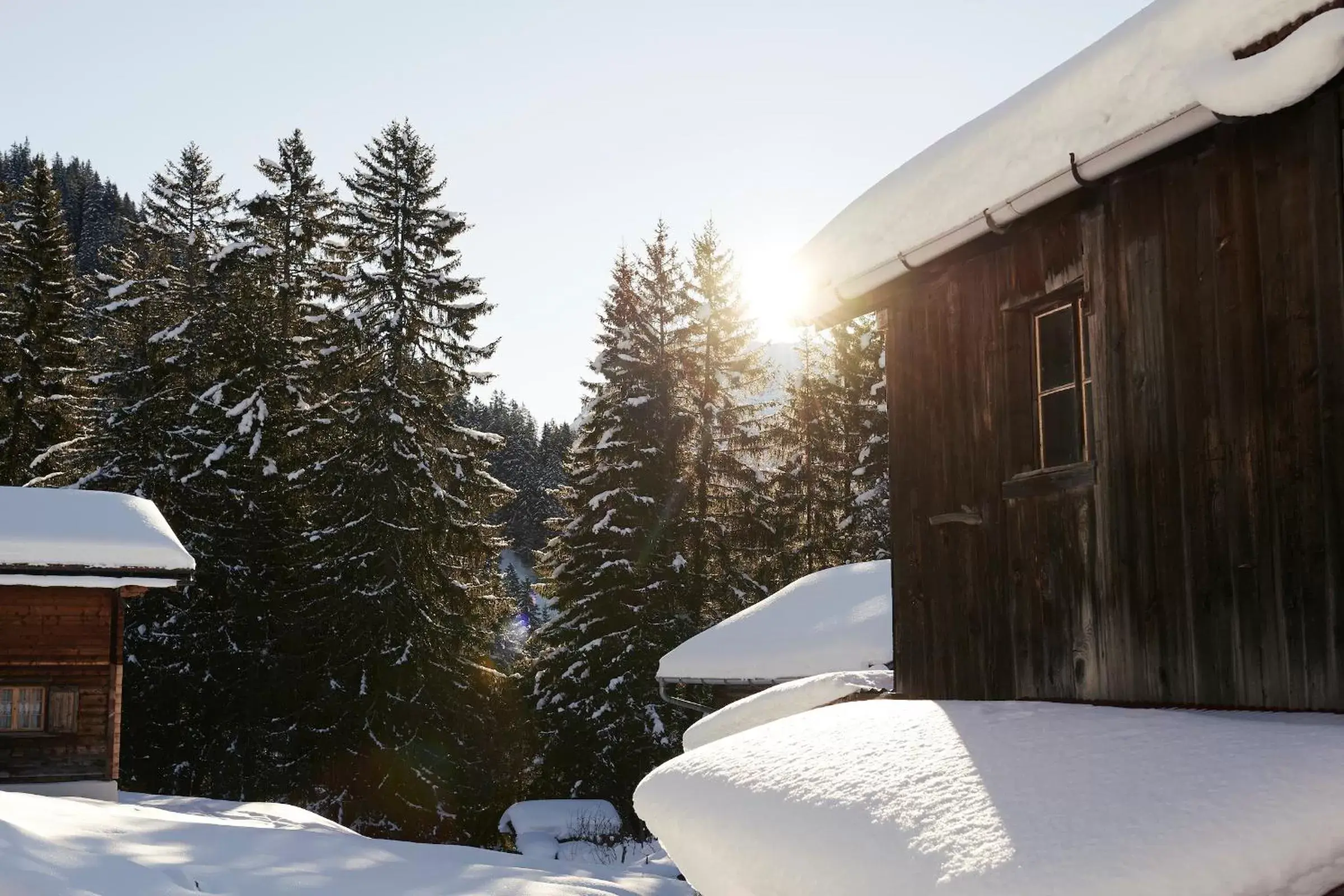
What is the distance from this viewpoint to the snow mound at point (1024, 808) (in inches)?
128

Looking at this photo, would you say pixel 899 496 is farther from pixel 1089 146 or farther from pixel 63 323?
pixel 63 323

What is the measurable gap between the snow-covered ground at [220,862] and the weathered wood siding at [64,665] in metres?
4.95

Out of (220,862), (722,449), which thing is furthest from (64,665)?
(722,449)

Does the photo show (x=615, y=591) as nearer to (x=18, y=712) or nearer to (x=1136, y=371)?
(x=18, y=712)

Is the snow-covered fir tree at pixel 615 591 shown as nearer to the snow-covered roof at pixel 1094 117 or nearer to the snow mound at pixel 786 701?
the snow mound at pixel 786 701

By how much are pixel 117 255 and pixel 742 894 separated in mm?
38377

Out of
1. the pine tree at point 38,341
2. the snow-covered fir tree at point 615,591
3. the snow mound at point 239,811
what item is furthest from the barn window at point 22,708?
the pine tree at point 38,341

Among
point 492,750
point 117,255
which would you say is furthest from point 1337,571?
point 117,255

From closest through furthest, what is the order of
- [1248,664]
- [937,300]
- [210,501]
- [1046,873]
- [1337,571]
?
[1046,873]
[1337,571]
[1248,664]
[937,300]
[210,501]

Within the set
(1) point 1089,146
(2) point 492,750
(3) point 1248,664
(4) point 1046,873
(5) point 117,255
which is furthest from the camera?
(5) point 117,255

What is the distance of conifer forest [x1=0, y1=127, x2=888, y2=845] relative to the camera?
989 inches

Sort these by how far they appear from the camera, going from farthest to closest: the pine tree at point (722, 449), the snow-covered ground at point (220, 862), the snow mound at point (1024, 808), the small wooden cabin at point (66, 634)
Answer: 1. the pine tree at point (722, 449)
2. the small wooden cabin at point (66, 634)
3. the snow-covered ground at point (220, 862)
4. the snow mound at point (1024, 808)

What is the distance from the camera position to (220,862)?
27.9ft

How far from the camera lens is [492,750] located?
25547mm
